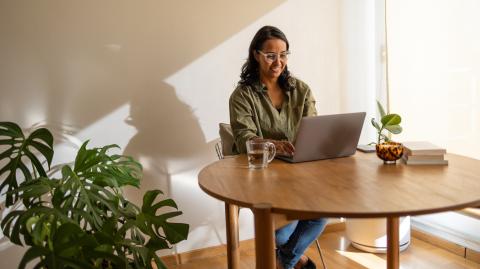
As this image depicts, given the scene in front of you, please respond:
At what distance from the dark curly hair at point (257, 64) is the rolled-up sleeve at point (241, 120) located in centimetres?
11

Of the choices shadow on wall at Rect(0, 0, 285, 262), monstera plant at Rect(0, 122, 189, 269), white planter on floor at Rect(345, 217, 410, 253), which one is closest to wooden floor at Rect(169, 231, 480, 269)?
white planter on floor at Rect(345, 217, 410, 253)

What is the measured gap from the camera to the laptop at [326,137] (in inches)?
71.2

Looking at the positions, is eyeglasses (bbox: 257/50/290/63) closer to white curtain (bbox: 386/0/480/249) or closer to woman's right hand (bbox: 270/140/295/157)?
woman's right hand (bbox: 270/140/295/157)

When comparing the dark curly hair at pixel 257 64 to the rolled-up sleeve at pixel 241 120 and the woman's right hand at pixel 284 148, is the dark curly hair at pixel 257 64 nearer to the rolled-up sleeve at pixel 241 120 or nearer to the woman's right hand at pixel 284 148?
the rolled-up sleeve at pixel 241 120

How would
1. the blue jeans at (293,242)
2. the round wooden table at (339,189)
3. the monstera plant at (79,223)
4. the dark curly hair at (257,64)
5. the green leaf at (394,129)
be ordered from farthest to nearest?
the dark curly hair at (257,64), the blue jeans at (293,242), the green leaf at (394,129), the monstera plant at (79,223), the round wooden table at (339,189)

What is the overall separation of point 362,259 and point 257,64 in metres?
1.35

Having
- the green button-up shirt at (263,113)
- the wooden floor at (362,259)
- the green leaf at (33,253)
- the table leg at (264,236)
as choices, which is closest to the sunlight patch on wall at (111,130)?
the green button-up shirt at (263,113)

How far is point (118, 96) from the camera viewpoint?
8.98 feet

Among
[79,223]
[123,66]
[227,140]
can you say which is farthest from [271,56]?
[79,223]

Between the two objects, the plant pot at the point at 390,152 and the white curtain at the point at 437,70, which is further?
the white curtain at the point at 437,70

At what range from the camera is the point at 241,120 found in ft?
7.53

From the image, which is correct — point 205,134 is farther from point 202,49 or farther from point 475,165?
point 475,165

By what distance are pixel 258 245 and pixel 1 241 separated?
5.87 feet

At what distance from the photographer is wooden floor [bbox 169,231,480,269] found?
2768 millimetres
